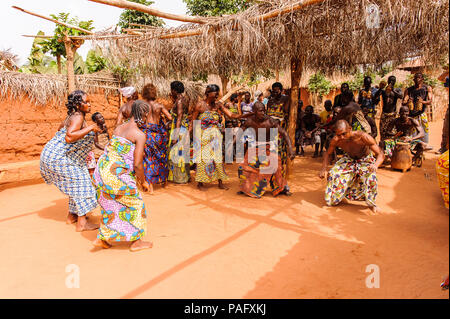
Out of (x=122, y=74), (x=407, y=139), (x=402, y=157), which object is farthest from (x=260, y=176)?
(x=122, y=74)

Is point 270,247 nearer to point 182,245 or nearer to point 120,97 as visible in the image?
point 182,245

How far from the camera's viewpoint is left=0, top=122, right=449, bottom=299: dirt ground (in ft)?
8.00

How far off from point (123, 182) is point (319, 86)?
54.8 ft

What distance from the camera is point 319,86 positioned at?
57.6 feet

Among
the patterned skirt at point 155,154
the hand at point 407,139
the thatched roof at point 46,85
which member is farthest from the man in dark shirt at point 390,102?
the thatched roof at point 46,85

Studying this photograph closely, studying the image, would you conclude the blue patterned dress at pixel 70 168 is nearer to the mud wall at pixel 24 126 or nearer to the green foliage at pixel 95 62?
the mud wall at pixel 24 126

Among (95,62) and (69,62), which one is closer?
(69,62)

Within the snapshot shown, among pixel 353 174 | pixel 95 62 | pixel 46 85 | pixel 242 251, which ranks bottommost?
pixel 242 251

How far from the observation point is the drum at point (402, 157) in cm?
626

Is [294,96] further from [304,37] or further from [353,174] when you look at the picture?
[353,174]

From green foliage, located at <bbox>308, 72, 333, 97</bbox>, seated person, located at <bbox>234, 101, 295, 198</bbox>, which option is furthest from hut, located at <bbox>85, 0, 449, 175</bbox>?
green foliage, located at <bbox>308, 72, 333, 97</bbox>

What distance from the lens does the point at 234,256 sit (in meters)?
2.97

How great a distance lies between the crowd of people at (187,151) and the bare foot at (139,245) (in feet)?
0.03
